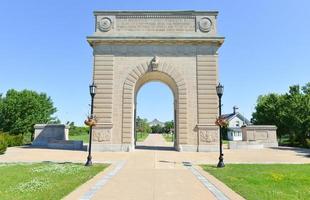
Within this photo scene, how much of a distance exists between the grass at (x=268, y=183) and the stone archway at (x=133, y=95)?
1148 cm

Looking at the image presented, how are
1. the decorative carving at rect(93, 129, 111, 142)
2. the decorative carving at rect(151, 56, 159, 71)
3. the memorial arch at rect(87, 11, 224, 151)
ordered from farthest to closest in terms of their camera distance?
1. the decorative carving at rect(151, 56, 159, 71)
2. the memorial arch at rect(87, 11, 224, 151)
3. the decorative carving at rect(93, 129, 111, 142)

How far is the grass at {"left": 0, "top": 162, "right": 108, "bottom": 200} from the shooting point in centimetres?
782

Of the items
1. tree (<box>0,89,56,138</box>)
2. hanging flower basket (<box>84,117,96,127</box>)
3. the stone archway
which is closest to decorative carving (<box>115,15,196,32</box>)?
the stone archway

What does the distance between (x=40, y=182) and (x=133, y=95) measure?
1588 cm

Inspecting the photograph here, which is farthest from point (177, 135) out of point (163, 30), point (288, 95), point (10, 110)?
point (10, 110)

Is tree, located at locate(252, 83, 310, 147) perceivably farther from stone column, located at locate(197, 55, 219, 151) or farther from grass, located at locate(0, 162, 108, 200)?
grass, located at locate(0, 162, 108, 200)

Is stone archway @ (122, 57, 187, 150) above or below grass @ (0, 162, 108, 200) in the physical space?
above

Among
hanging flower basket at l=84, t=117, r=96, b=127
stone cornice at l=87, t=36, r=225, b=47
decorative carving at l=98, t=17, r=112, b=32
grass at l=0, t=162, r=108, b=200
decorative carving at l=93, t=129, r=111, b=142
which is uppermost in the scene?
decorative carving at l=98, t=17, r=112, b=32

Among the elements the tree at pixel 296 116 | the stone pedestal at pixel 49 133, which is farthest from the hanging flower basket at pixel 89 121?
the tree at pixel 296 116

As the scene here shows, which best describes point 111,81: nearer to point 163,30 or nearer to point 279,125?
point 163,30

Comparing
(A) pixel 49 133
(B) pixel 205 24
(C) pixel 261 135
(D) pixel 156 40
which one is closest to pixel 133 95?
(D) pixel 156 40

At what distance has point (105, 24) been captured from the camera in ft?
82.9

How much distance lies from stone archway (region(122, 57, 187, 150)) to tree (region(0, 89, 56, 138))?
21.4m

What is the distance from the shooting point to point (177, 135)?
81.2 feet
